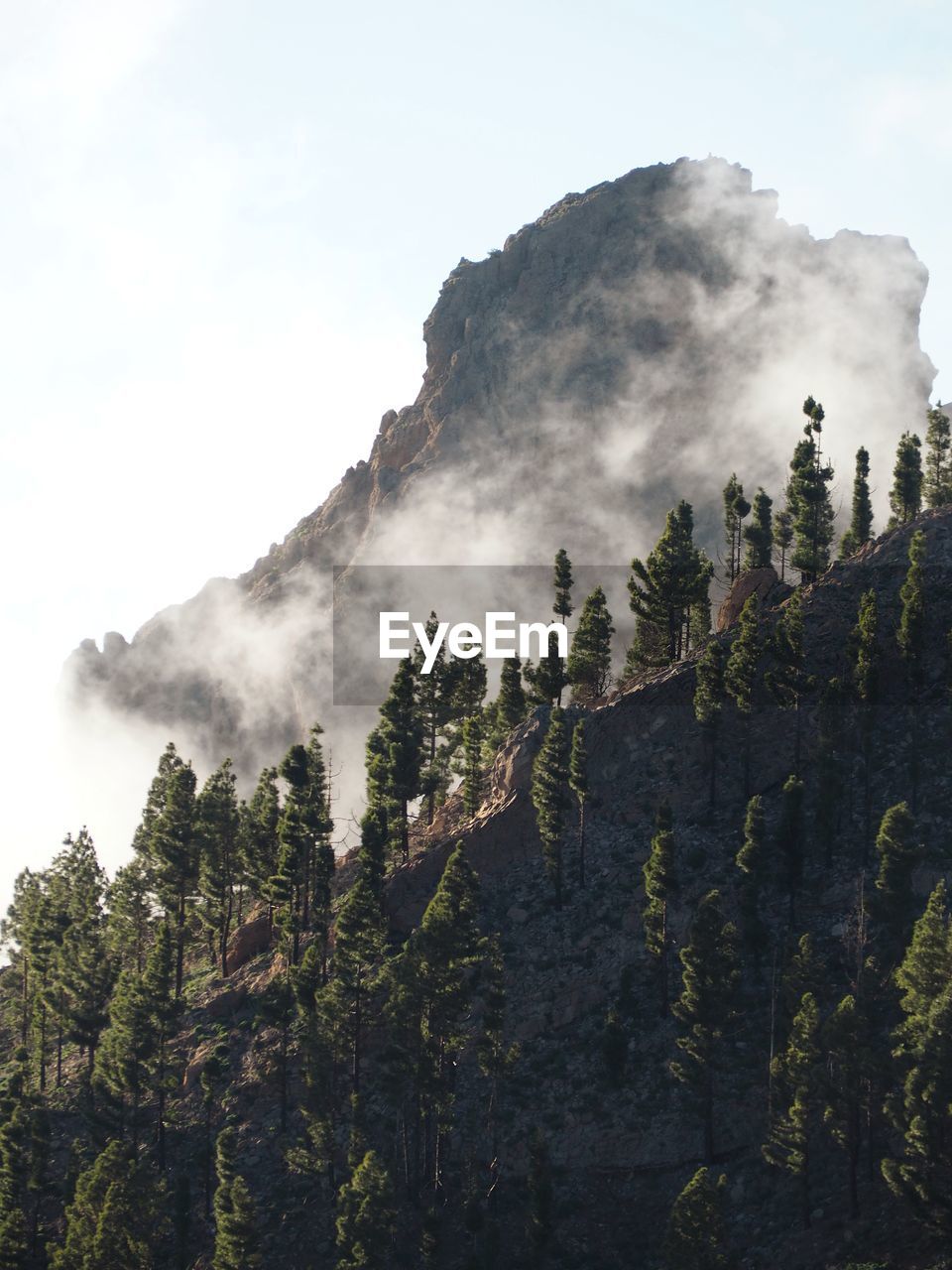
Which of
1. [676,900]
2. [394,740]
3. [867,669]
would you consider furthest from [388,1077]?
[867,669]

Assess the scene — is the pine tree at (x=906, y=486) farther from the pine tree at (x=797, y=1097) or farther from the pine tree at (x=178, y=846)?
the pine tree at (x=178, y=846)

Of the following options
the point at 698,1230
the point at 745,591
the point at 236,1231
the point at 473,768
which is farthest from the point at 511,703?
the point at 698,1230

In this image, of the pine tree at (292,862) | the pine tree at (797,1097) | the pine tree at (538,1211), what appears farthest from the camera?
the pine tree at (292,862)

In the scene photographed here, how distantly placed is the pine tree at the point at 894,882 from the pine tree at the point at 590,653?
3956 centimetres

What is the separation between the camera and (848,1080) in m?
80.5

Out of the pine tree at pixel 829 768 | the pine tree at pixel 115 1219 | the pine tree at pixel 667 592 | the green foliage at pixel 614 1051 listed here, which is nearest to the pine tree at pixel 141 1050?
the pine tree at pixel 115 1219

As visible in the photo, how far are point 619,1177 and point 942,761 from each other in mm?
38793

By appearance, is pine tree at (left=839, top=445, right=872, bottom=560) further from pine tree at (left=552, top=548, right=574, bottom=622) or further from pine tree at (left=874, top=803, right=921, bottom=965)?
pine tree at (left=874, top=803, right=921, bottom=965)

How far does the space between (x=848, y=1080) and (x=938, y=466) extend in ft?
277

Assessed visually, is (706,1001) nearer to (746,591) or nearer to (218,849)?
(218,849)

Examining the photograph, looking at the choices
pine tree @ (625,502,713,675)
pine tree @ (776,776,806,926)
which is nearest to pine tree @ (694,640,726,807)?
pine tree @ (776,776,806,926)

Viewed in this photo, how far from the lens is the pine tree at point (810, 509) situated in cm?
13200

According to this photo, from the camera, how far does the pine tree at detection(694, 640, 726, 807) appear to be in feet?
366

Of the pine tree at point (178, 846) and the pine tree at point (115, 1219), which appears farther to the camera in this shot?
the pine tree at point (178, 846)
